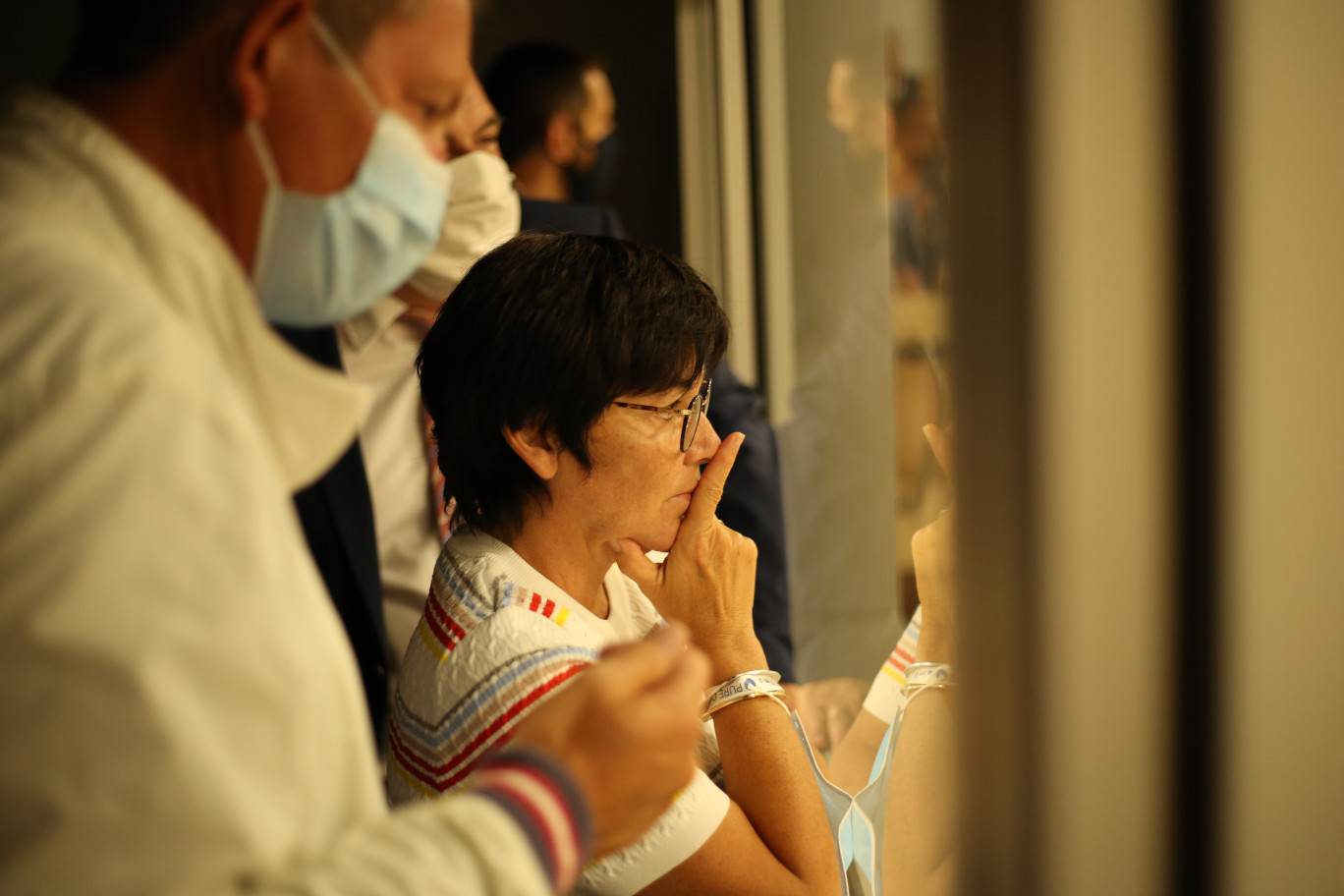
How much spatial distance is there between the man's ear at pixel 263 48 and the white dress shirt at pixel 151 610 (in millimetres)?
70

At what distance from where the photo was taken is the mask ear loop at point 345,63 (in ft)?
1.92

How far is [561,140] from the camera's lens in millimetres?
2088

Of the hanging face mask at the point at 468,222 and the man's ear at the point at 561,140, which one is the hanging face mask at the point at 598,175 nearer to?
the man's ear at the point at 561,140

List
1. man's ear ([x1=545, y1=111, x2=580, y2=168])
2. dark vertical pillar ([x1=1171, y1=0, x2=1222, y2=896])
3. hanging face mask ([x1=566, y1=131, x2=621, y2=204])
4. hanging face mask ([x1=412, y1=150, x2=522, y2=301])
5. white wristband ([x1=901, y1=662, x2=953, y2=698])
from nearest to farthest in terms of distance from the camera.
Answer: dark vertical pillar ([x1=1171, y1=0, x2=1222, y2=896]) → white wristband ([x1=901, y1=662, x2=953, y2=698]) → hanging face mask ([x1=412, y1=150, x2=522, y2=301]) → man's ear ([x1=545, y1=111, x2=580, y2=168]) → hanging face mask ([x1=566, y1=131, x2=621, y2=204])

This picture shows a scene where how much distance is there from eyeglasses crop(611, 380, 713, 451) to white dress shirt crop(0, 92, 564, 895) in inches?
23.0

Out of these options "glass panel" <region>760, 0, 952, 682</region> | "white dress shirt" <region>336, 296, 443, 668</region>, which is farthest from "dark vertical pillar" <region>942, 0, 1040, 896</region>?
"white dress shirt" <region>336, 296, 443, 668</region>

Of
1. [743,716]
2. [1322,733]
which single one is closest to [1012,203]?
[1322,733]

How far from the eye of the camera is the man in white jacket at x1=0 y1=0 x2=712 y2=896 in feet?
1.46

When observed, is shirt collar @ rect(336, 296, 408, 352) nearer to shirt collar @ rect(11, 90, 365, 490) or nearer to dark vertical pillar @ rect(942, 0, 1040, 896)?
shirt collar @ rect(11, 90, 365, 490)

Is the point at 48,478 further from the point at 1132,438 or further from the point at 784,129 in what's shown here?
the point at 784,129

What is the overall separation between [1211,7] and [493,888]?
0.53 metres

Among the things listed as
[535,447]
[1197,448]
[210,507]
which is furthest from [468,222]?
[1197,448]

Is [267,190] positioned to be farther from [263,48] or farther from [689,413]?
[689,413]

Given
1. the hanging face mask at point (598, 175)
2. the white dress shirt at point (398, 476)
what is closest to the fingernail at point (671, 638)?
the white dress shirt at point (398, 476)
